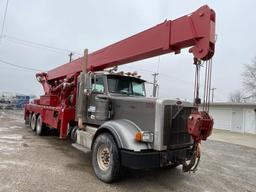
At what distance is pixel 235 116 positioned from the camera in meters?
24.0

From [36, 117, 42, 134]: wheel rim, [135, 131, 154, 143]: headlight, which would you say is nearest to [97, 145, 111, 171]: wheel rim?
[135, 131, 154, 143]: headlight

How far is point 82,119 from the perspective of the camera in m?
6.58

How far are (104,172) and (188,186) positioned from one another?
1.68 meters

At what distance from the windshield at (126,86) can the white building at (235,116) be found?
61.6ft

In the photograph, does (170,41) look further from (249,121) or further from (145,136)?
(249,121)

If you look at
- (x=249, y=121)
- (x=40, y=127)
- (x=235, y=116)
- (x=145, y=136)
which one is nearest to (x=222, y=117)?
(x=235, y=116)

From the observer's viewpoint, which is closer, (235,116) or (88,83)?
(88,83)


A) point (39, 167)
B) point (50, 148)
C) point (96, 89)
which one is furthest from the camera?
point (50, 148)

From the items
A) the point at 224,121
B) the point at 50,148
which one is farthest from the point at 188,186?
the point at 224,121

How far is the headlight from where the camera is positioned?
452 centimetres

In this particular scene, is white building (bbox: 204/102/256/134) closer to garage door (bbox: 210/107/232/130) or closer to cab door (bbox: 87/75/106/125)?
garage door (bbox: 210/107/232/130)

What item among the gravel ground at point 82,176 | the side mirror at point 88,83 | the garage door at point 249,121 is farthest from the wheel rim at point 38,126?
the garage door at point 249,121

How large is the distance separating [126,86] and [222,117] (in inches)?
841

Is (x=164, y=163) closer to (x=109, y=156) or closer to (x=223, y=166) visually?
(x=109, y=156)
